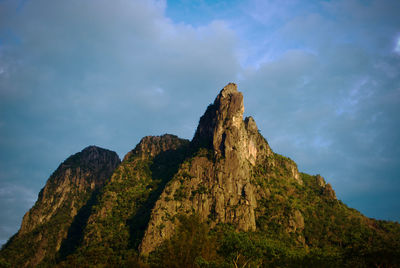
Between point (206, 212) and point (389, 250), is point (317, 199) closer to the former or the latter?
point (206, 212)

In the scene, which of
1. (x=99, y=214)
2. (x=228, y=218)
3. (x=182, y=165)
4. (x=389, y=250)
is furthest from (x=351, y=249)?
(x=99, y=214)

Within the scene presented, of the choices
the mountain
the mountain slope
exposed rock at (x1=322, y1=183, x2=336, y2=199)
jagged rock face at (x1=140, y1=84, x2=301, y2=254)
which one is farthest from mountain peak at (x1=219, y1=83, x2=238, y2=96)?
exposed rock at (x1=322, y1=183, x2=336, y2=199)

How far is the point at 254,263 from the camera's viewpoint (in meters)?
57.9

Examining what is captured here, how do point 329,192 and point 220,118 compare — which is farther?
point 329,192

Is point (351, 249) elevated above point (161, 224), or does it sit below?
below

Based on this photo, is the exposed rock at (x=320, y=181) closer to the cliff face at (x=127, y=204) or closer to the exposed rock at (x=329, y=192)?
the exposed rock at (x=329, y=192)

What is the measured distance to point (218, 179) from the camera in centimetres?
13862

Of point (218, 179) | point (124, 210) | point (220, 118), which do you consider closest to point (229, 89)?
point (220, 118)

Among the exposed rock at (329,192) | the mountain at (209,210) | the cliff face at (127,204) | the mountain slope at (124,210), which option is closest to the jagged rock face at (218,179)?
the mountain at (209,210)

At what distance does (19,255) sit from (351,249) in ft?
571

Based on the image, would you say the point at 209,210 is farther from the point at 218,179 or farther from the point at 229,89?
the point at 229,89

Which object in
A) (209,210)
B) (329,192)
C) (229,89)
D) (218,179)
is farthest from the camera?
(229,89)

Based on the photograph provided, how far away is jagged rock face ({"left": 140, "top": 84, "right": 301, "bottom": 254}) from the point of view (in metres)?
125

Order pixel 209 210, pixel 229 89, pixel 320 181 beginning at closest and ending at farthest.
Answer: pixel 209 210 → pixel 229 89 → pixel 320 181
